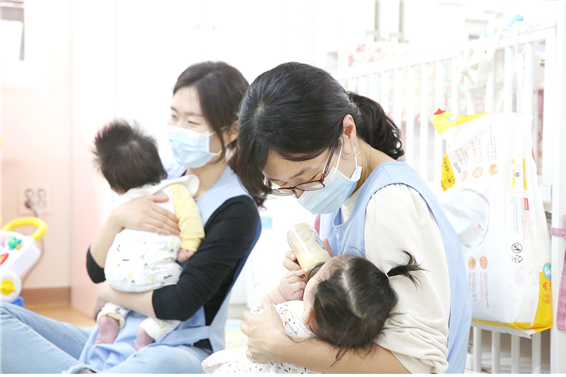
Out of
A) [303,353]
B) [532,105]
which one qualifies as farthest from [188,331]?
[532,105]

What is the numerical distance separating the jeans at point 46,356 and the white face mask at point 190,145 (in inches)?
20.2

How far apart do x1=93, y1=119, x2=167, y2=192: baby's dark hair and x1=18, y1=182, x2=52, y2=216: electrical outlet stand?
178 centimetres

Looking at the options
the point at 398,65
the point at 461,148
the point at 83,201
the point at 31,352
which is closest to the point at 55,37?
the point at 83,201

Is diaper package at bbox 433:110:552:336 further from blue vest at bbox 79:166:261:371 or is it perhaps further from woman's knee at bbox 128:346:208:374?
woman's knee at bbox 128:346:208:374

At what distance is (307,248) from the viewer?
1104 millimetres

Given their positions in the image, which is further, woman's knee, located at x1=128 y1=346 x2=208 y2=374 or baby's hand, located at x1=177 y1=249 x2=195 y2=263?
baby's hand, located at x1=177 y1=249 x2=195 y2=263

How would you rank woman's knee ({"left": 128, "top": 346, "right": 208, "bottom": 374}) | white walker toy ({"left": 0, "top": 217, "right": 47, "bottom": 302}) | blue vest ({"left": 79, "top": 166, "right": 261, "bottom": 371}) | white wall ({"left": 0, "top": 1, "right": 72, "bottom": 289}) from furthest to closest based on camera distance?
white wall ({"left": 0, "top": 1, "right": 72, "bottom": 289}) < white walker toy ({"left": 0, "top": 217, "right": 47, "bottom": 302}) < blue vest ({"left": 79, "top": 166, "right": 261, "bottom": 371}) < woman's knee ({"left": 128, "top": 346, "right": 208, "bottom": 374})

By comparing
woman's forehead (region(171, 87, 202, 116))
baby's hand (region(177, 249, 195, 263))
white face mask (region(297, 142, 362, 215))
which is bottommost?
baby's hand (region(177, 249, 195, 263))

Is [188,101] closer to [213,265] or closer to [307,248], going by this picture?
[213,265]

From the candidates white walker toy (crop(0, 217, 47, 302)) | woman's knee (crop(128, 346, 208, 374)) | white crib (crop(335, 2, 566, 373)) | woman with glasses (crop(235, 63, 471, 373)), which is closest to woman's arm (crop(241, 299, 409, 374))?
woman with glasses (crop(235, 63, 471, 373))

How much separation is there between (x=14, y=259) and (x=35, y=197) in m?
0.79

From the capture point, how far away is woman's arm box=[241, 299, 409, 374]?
35.9 inches

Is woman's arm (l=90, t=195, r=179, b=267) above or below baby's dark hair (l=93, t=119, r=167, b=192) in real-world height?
below

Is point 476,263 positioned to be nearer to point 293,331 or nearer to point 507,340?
point 293,331
